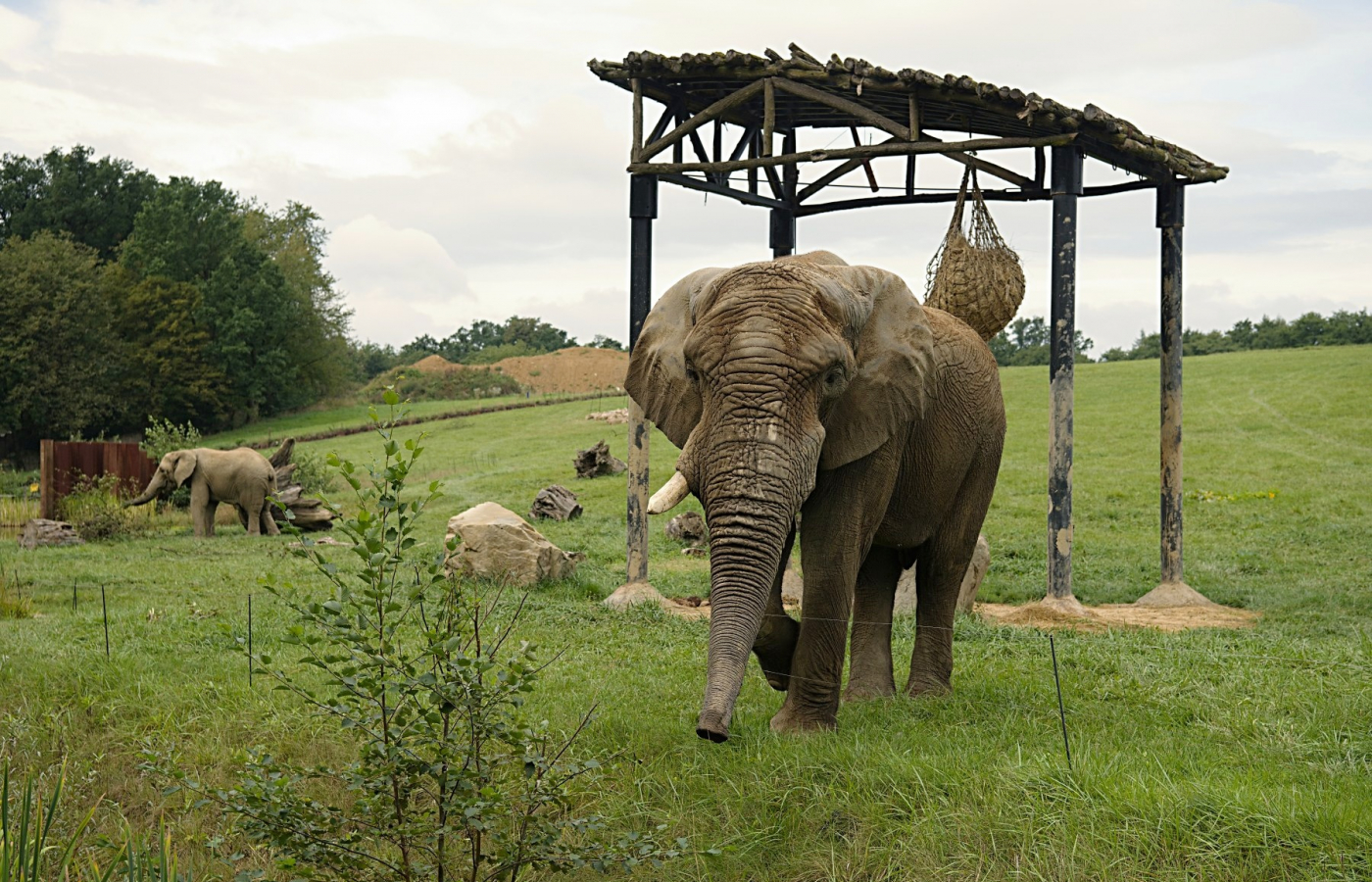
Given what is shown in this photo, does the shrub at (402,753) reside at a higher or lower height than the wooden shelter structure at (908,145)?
lower

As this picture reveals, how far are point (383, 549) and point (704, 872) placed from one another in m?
2.03

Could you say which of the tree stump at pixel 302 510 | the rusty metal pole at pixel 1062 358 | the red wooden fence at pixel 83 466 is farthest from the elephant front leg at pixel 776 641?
the red wooden fence at pixel 83 466

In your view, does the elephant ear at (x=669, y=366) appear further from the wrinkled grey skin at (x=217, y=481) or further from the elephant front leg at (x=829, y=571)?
the wrinkled grey skin at (x=217, y=481)

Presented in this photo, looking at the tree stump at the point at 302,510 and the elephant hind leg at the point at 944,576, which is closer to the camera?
the elephant hind leg at the point at 944,576

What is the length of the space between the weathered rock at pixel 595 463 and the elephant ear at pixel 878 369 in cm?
1983

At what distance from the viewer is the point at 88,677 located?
871 centimetres

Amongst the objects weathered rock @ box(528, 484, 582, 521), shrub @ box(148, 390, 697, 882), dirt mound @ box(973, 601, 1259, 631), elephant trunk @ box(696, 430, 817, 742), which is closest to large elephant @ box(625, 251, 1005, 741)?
elephant trunk @ box(696, 430, 817, 742)

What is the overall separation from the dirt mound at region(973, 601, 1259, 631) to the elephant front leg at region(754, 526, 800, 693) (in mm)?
4580

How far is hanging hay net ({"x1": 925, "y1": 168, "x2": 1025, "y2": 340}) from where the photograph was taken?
11852 mm

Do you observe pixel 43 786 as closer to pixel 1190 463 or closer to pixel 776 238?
pixel 776 238

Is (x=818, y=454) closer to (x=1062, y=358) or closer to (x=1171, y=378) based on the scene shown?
(x=1062, y=358)

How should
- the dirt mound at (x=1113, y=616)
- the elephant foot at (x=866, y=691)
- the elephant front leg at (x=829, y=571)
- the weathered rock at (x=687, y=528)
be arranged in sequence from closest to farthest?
the elephant front leg at (x=829, y=571)
the elephant foot at (x=866, y=691)
the dirt mound at (x=1113, y=616)
the weathered rock at (x=687, y=528)

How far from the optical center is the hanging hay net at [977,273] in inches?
467

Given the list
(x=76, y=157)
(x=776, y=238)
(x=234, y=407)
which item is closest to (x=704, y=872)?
(x=776, y=238)
